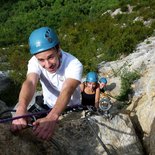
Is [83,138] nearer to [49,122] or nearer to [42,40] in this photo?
[42,40]

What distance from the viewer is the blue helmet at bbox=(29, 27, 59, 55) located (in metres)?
4.27

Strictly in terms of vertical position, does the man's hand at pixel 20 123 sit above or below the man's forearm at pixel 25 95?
above

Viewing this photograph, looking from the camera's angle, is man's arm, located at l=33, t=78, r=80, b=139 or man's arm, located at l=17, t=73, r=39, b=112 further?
man's arm, located at l=17, t=73, r=39, b=112

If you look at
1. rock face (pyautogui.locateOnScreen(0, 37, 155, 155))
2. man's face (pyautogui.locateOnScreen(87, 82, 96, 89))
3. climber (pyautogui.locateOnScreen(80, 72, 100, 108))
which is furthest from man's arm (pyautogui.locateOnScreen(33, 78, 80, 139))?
man's face (pyautogui.locateOnScreen(87, 82, 96, 89))

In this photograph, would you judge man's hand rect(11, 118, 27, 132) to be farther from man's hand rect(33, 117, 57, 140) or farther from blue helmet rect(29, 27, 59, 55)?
blue helmet rect(29, 27, 59, 55)

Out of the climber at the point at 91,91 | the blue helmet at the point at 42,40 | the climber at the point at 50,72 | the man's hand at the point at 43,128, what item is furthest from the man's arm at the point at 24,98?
the climber at the point at 91,91

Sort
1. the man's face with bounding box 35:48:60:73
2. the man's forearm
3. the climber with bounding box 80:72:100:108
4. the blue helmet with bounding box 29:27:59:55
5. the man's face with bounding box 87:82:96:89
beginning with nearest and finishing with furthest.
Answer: the man's forearm
the man's face with bounding box 35:48:60:73
the blue helmet with bounding box 29:27:59:55
the climber with bounding box 80:72:100:108
the man's face with bounding box 87:82:96:89

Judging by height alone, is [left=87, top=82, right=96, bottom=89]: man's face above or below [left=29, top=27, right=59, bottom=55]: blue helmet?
below

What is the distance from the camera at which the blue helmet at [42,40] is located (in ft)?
14.0

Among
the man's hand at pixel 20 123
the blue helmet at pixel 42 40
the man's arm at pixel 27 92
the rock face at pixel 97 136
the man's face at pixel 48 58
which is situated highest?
the blue helmet at pixel 42 40

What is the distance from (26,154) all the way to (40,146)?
0.86 feet

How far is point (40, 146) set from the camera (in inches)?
163

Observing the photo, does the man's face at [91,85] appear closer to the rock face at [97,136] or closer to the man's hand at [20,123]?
the rock face at [97,136]

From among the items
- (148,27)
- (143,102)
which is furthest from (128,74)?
(148,27)
